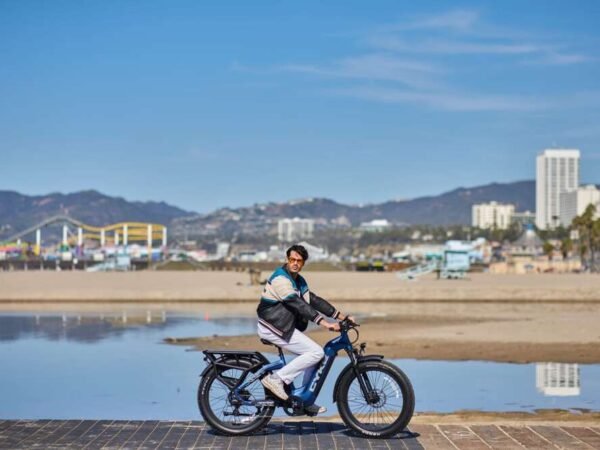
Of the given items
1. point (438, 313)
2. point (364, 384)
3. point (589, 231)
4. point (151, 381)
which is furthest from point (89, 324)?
point (589, 231)

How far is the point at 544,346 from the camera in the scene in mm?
22641

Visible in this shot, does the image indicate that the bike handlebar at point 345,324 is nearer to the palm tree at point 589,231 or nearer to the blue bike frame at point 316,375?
the blue bike frame at point 316,375

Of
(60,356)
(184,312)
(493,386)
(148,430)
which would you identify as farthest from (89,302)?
(148,430)

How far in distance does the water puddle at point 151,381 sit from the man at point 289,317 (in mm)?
3547

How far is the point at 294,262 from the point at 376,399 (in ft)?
4.59

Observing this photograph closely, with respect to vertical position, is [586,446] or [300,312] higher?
[300,312]

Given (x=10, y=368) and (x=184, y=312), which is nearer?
(x=10, y=368)

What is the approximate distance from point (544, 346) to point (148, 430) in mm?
13915

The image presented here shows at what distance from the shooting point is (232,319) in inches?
1314

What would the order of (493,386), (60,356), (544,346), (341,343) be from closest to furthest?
(341,343)
(493,386)
(60,356)
(544,346)

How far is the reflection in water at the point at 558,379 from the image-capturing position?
51.5 ft

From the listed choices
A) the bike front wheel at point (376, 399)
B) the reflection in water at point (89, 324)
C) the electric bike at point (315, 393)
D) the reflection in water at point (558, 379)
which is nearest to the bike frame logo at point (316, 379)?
the electric bike at point (315, 393)

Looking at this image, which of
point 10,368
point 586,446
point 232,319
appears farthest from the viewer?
point 232,319

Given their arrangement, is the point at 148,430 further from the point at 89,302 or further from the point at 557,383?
the point at 89,302
